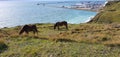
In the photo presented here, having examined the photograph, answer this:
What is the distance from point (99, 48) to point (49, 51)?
3.12m

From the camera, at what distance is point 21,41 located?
18547 mm

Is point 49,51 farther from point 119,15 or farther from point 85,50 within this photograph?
point 119,15

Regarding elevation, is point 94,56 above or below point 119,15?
above

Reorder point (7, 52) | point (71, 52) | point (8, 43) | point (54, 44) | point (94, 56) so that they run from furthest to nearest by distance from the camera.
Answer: point (8, 43) → point (54, 44) → point (7, 52) → point (71, 52) → point (94, 56)

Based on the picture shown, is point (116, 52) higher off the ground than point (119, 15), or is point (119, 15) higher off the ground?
point (116, 52)

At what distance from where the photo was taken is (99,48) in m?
15.1

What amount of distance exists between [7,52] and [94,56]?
218 inches

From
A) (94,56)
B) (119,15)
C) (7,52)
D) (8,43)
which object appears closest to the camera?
(94,56)

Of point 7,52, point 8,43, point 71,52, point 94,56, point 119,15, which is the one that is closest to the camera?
point 94,56

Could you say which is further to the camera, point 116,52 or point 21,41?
point 21,41

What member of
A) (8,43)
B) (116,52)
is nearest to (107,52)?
(116,52)

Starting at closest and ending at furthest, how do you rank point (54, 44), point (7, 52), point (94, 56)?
point (94, 56) → point (7, 52) → point (54, 44)

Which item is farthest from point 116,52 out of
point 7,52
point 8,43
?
point 8,43

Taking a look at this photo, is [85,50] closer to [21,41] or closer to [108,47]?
[108,47]
